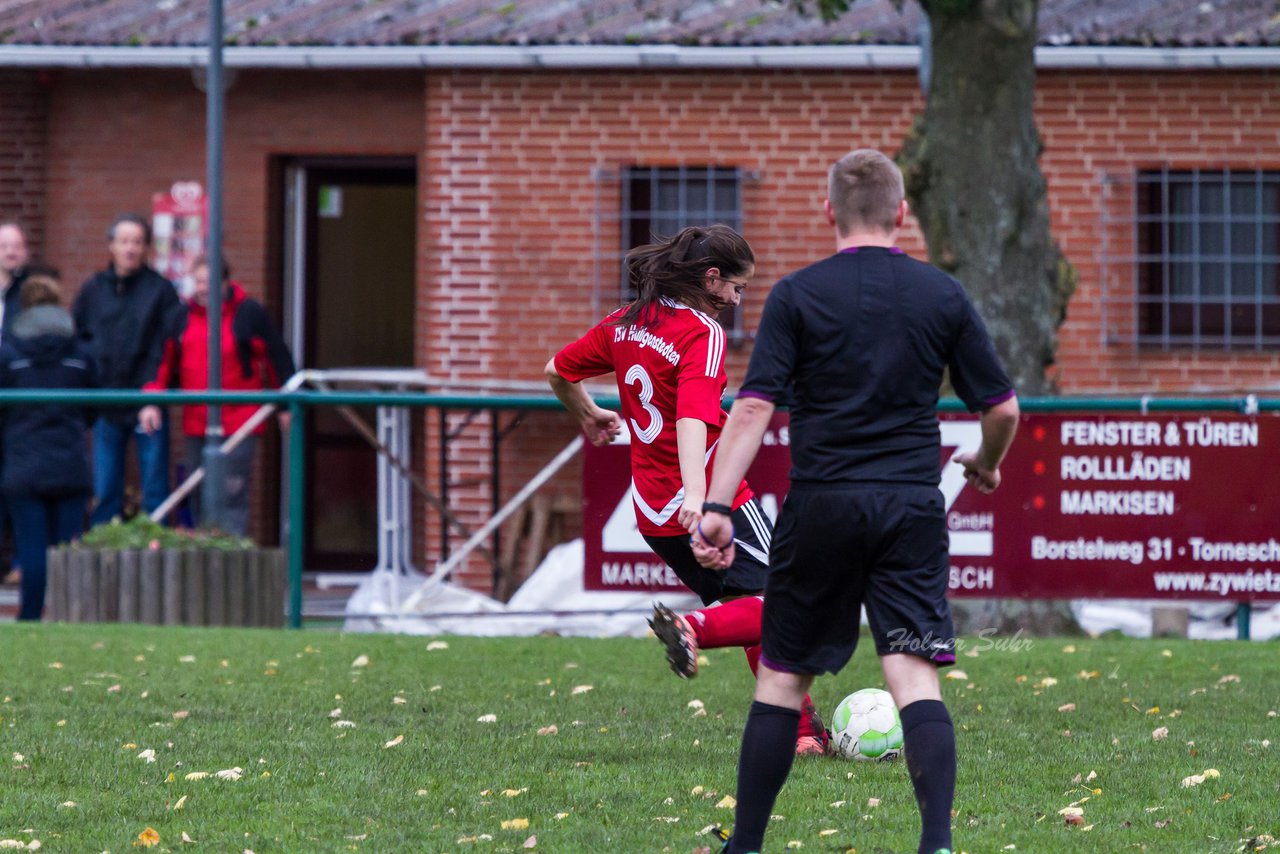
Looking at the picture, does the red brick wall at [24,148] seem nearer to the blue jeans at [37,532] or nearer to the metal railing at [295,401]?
the blue jeans at [37,532]

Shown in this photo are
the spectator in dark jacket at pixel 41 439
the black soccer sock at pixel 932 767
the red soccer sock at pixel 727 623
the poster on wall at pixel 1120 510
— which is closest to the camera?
the black soccer sock at pixel 932 767

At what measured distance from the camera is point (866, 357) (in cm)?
428

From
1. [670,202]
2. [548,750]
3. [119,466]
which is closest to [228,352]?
[119,466]

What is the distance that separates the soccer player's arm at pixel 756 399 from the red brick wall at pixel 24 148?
38.2 ft

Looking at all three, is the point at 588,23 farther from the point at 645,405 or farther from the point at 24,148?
the point at 645,405

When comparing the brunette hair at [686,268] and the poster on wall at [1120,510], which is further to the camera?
the poster on wall at [1120,510]

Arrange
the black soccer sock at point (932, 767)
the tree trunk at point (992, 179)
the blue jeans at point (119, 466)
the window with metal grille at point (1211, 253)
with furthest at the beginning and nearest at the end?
1. the window with metal grille at point (1211, 253)
2. the blue jeans at point (119, 466)
3. the tree trunk at point (992, 179)
4. the black soccer sock at point (932, 767)

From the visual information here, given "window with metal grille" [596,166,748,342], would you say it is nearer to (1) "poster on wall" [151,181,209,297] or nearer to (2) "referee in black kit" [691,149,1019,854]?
(1) "poster on wall" [151,181,209,297]

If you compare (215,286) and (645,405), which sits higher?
(215,286)

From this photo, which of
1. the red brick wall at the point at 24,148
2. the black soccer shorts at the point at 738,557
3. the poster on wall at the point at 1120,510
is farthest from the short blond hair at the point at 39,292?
the black soccer shorts at the point at 738,557

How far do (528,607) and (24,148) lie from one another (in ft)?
20.1

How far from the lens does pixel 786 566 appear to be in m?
4.37

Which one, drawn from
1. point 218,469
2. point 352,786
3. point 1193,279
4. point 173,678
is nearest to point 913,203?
point 1193,279

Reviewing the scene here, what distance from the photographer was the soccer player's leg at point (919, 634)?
4.25 metres
